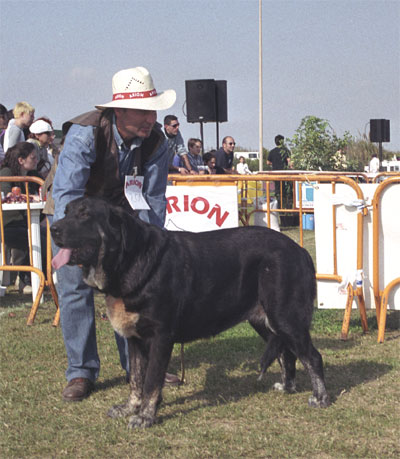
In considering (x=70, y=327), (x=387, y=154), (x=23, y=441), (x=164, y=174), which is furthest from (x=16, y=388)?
(x=387, y=154)

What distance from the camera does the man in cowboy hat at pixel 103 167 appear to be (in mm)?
4152

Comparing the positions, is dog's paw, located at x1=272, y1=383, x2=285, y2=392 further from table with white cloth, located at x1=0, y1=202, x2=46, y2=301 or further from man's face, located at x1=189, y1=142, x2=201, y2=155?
man's face, located at x1=189, y1=142, x2=201, y2=155

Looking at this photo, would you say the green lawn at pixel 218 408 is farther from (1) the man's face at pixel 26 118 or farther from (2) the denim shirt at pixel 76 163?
(1) the man's face at pixel 26 118

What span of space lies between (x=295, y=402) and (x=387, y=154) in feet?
106

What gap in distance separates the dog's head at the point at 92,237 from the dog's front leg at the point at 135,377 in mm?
519

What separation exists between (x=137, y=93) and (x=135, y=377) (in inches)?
69.3

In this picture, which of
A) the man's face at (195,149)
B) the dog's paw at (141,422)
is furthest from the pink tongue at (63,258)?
the man's face at (195,149)

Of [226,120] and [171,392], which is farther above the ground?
[226,120]

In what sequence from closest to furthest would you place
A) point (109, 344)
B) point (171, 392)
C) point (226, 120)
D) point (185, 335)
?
point (185, 335) → point (171, 392) → point (109, 344) → point (226, 120)

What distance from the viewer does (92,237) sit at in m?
3.56

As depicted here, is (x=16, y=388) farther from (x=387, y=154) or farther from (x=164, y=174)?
(x=387, y=154)

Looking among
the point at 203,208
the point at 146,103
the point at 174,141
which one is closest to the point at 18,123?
Answer: the point at 203,208

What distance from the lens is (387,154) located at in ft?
114

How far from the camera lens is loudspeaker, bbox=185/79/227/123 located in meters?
17.9
